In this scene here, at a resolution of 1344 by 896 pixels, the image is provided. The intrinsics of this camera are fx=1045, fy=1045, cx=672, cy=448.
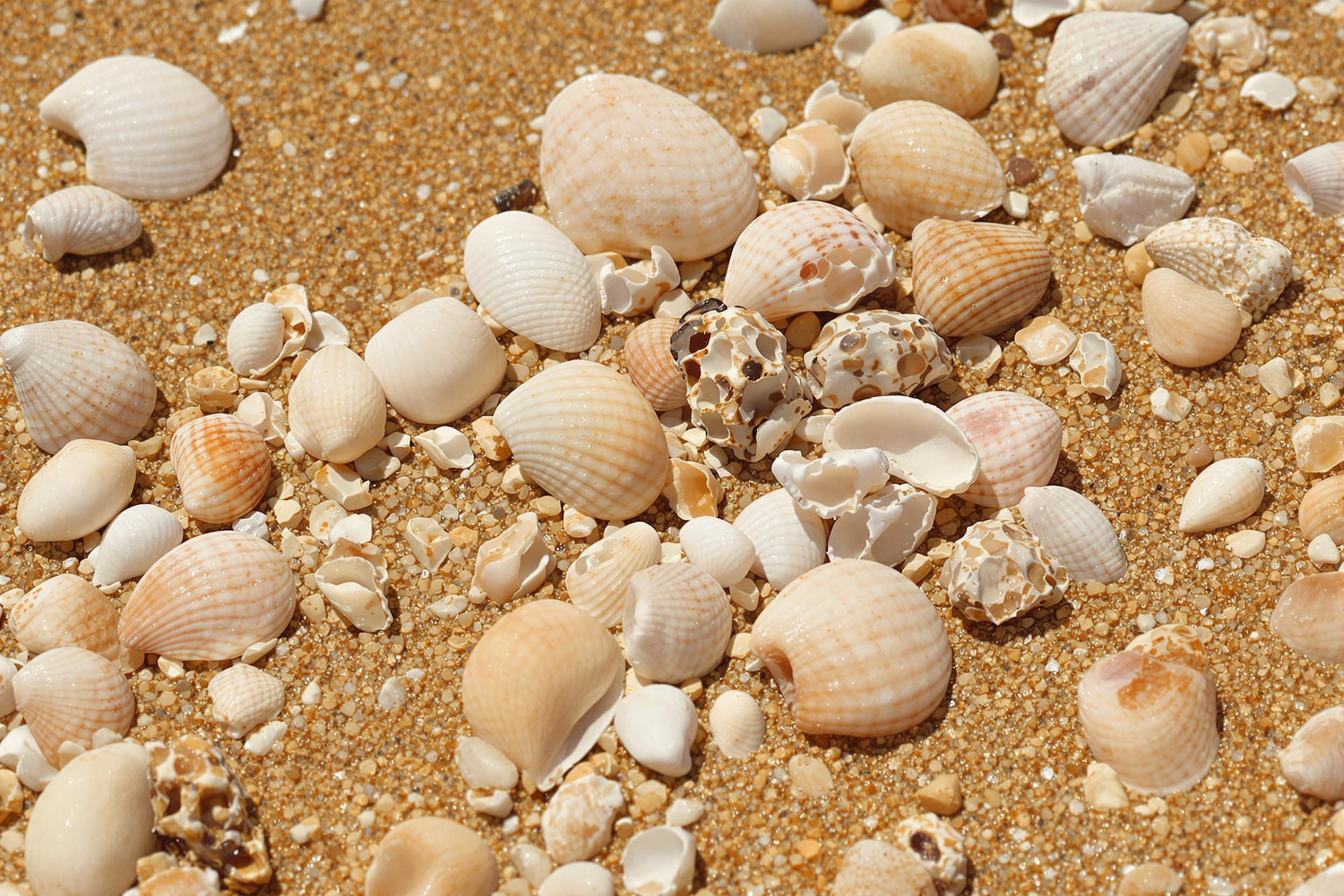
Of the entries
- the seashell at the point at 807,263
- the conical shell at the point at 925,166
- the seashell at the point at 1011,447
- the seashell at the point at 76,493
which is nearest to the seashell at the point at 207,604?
the seashell at the point at 76,493

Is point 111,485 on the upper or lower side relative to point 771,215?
lower

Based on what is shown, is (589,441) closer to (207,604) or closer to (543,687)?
(543,687)

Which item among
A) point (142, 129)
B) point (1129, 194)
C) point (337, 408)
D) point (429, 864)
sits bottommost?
point (429, 864)

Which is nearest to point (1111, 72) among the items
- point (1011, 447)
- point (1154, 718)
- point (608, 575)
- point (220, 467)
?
point (1011, 447)

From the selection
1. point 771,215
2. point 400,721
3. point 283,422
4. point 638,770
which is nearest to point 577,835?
point 638,770

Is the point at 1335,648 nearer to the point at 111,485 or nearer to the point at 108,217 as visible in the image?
the point at 111,485

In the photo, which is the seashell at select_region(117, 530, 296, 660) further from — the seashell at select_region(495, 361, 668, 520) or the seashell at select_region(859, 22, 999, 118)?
the seashell at select_region(859, 22, 999, 118)
